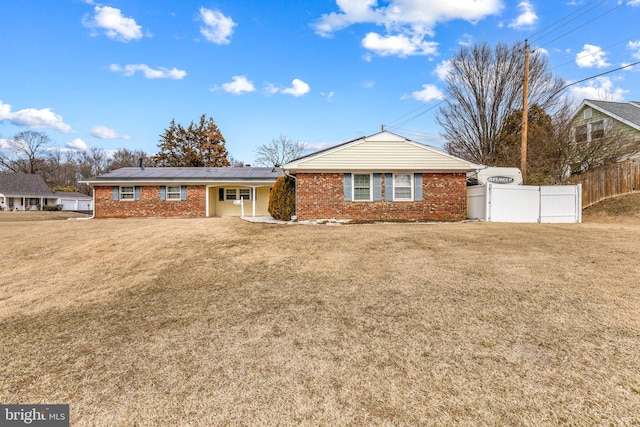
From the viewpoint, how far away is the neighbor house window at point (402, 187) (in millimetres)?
13844

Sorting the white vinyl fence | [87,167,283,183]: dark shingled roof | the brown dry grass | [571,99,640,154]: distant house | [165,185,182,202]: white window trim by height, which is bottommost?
the brown dry grass

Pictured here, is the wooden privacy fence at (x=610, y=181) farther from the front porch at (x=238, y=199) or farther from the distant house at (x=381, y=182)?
the front porch at (x=238, y=199)

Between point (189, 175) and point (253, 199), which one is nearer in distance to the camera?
point (253, 199)

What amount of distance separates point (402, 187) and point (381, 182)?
3.21 ft

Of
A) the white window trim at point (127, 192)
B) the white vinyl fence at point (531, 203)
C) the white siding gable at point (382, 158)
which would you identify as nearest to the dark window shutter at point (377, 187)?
the white siding gable at point (382, 158)

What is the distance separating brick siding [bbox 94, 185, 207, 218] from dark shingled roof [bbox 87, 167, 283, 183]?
596 mm

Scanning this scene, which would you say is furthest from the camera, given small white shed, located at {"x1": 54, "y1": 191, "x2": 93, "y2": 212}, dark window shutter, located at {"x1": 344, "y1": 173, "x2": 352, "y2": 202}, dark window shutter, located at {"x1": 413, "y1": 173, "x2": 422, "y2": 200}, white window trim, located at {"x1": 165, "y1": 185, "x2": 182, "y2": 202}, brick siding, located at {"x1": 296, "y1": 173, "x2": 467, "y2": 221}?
small white shed, located at {"x1": 54, "y1": 191, "x2": 93, "y2": 212}

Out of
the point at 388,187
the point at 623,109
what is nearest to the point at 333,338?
the point at 388,187

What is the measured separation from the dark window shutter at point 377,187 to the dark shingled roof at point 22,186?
46.4 metres

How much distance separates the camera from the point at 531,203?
12984mm

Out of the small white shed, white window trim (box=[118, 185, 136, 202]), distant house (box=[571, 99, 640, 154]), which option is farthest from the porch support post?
the small white shed

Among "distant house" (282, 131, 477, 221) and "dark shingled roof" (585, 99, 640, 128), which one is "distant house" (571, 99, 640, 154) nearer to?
"dark shingled roof" (585, 99, 640, 128)

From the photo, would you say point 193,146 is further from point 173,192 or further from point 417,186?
point 417,186

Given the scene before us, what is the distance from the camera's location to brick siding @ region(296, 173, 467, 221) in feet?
44.1
